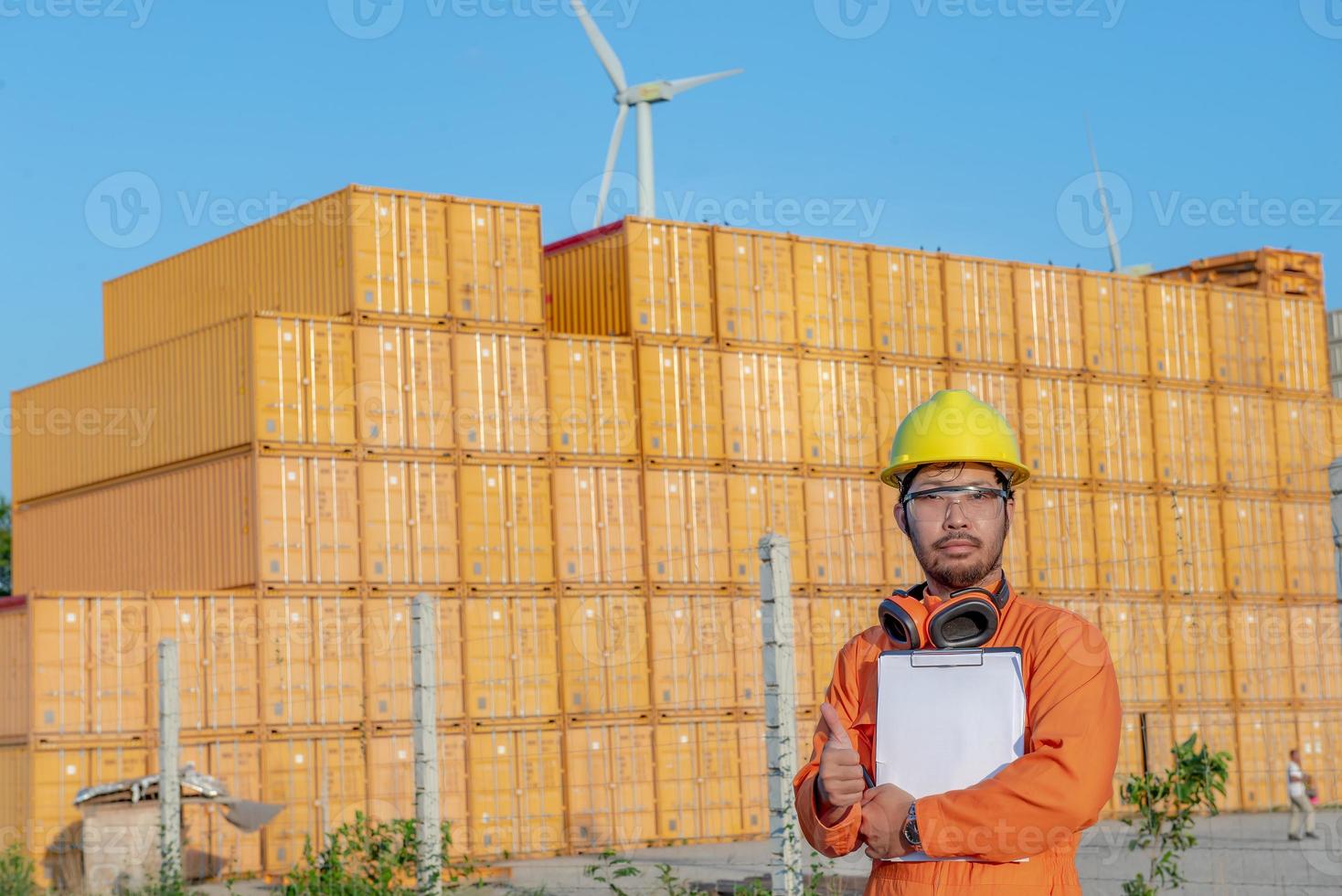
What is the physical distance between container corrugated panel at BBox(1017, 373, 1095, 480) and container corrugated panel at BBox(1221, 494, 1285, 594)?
12.4 ft

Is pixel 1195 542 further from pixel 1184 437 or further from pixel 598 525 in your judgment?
pixel 598 525

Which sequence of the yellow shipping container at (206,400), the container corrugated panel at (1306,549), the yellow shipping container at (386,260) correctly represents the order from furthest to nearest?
the container corrugated panel at (1306,549)
the yellow shipping container at (386,260)
the yellow shipping container at (206,400)

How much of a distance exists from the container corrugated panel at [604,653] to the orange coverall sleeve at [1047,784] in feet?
85.4

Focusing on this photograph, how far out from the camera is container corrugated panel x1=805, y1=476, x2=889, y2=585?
1267 inches

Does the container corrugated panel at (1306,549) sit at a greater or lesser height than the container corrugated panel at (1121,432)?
lesser

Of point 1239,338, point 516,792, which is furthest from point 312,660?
point 1239,338

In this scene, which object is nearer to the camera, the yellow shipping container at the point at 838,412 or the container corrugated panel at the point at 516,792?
the container corrugated panel at the point at 516,792

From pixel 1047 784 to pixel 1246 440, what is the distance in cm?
3627

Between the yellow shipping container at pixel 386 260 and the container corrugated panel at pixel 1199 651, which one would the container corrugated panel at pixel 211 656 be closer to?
the yellow shipping container at pixel 386 260

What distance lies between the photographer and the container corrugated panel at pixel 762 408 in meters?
31.8

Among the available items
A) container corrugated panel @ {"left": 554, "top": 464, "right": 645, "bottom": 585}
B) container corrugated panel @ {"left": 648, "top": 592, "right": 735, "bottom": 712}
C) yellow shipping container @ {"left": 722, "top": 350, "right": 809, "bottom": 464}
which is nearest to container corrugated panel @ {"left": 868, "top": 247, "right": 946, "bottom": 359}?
yellow shipping container @ {"left": 722, "top": 350, "right": 809, "bottom": 464}

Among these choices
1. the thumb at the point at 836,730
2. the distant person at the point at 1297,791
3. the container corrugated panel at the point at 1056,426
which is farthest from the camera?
the container corrugated panel at the point at 1056,426

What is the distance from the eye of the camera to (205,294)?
32812 mm

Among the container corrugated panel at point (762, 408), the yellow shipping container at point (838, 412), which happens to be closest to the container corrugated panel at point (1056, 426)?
the yellow shipping container at point (838, 412)
